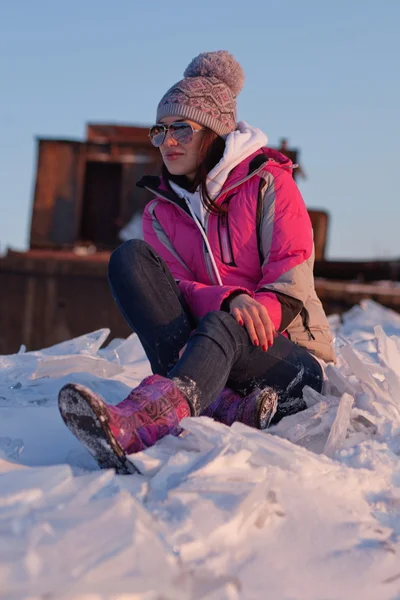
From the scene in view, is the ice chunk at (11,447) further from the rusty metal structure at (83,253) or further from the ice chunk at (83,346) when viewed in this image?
the rusty metal structure at (83,253)

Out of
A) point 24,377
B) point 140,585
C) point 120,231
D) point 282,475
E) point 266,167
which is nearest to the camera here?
point 140,585

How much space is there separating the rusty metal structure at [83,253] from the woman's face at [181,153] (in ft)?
25.6

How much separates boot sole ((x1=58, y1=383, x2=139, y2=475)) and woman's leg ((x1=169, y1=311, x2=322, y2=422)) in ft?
1.09

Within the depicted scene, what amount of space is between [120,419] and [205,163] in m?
1.25

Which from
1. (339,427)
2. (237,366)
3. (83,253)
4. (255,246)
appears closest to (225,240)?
(255,246)

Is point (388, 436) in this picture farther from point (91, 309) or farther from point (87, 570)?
point (91, 309)

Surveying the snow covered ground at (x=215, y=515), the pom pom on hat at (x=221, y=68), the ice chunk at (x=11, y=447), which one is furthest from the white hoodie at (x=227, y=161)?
the ice chunk at (x=11, y=447)

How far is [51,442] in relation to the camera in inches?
90.8

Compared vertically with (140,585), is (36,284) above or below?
below

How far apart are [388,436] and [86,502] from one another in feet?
3.41

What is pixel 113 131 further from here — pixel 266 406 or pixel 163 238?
pixel 266 406

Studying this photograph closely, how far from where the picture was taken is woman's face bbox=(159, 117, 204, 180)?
2824mm

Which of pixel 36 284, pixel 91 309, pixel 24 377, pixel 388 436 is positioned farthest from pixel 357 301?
pixel 388 436

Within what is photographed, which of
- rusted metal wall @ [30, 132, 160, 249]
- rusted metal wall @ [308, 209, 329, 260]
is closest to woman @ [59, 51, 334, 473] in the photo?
rusted metal wall @ [30, 132, 160, 249]
